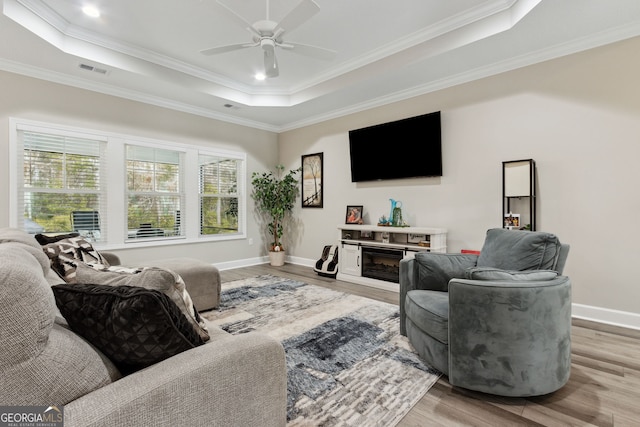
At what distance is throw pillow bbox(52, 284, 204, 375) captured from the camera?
95 centimetres

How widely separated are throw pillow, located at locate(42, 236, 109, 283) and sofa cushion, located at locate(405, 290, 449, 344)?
6.76 ft

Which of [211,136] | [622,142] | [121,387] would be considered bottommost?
[121,387]

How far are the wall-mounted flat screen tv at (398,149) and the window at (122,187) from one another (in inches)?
90.9

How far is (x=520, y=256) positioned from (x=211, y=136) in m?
4.93

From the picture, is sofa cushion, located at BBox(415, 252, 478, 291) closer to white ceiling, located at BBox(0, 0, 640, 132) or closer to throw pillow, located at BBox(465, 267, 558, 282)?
throw pillow, located at BBox(465, 267, 558, 282)

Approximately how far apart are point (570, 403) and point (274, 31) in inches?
136

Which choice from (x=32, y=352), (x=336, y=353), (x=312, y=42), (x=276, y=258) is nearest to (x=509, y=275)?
(x=336, y=353)

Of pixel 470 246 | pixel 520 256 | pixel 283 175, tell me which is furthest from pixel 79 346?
pixel 283 175

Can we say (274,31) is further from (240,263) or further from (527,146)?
(240,263)

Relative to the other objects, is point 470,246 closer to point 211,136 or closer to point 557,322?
point 557,322

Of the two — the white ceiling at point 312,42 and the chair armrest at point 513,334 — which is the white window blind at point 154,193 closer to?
the white ceiling at point 312,42

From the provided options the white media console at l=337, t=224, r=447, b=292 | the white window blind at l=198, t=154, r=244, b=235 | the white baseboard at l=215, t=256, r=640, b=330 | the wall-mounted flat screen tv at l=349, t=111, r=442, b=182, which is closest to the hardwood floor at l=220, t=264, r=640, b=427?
the white baseboard at l=215, t=256, r=640, b=330

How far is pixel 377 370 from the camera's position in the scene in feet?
7.05

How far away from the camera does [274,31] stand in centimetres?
273
